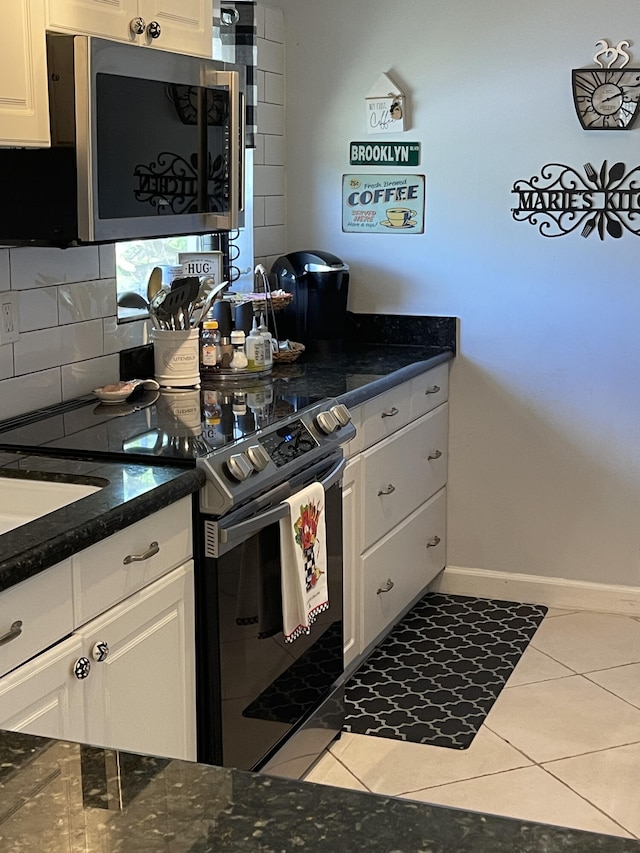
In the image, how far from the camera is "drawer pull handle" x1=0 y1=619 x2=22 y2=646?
1.69 m

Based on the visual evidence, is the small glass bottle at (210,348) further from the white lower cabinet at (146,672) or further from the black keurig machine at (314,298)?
the white lower cabinet at (146,672)

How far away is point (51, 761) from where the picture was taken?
100cm

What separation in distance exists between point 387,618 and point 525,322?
1160 mm

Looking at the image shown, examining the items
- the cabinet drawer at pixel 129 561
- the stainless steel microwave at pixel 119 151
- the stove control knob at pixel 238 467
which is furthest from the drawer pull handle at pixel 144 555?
the stainless steel microwave at pixel 119 151

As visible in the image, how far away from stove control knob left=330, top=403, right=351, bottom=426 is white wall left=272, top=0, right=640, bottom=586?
48.2 inches

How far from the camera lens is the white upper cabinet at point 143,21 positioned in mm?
2293

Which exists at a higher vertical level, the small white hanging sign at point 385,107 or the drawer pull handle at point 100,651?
the small white hanging sign at point 385,107

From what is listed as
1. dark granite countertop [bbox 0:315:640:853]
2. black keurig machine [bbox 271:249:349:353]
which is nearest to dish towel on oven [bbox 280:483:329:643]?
black keurig machine [bbox 271:249:349:353]

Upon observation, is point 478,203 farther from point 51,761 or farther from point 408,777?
point 51,761

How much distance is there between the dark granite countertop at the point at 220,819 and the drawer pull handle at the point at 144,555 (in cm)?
108

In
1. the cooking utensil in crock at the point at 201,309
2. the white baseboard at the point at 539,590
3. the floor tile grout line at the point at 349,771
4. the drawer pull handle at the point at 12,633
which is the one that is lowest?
the floor tile grout line at the point at 349,771

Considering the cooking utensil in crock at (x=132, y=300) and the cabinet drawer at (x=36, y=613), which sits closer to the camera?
the cabinet drawer at (x=36, y=613)

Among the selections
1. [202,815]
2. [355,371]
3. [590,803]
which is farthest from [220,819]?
[355,371]

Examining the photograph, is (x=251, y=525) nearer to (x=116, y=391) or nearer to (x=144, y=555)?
(x=144, y=555)
